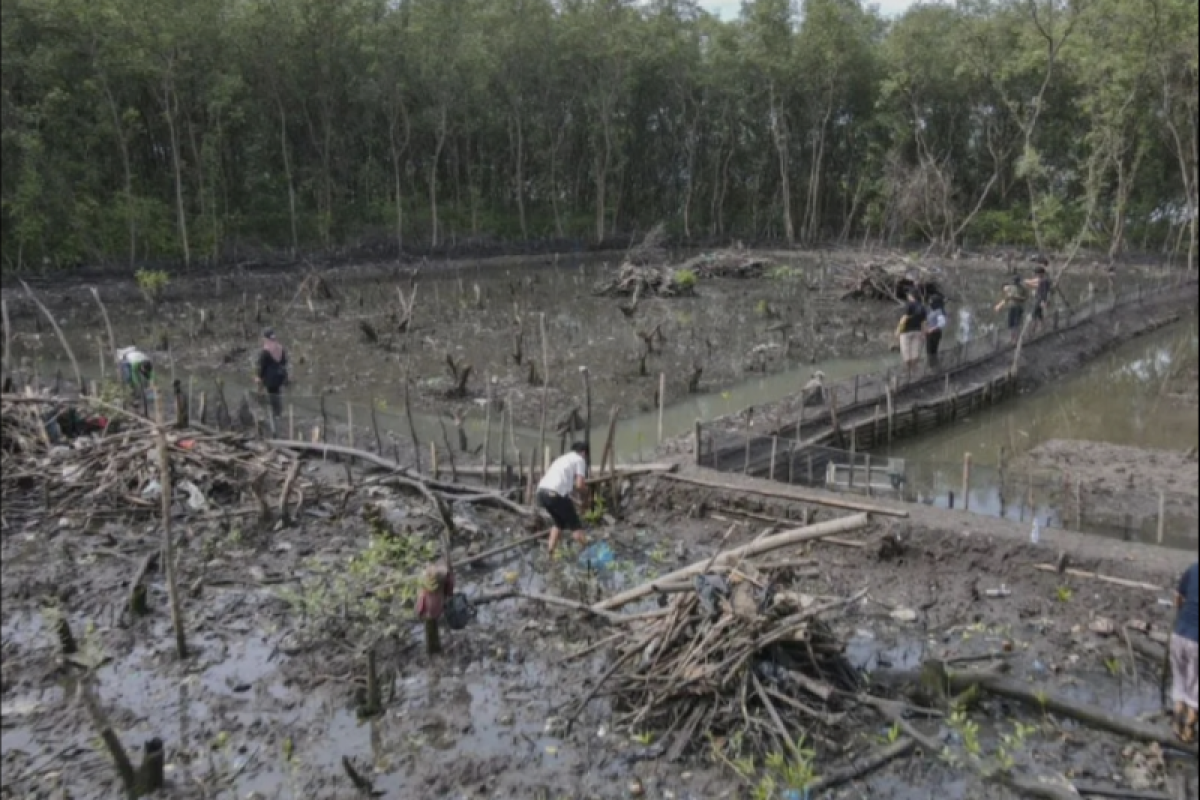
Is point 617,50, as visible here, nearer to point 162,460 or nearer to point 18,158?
point 18,158

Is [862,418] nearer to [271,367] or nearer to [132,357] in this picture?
[271,367]

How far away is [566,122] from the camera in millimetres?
47750

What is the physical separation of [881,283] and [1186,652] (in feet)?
83.0

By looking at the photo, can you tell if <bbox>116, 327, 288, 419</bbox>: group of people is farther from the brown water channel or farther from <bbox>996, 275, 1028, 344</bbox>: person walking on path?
<bbox>996, 275, 1028, 344</bbox>: person walking on path

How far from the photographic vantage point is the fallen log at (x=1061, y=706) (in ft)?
22.6

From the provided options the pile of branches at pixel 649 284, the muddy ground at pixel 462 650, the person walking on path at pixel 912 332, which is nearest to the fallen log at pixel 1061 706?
the muddy ground at pixel 462 650

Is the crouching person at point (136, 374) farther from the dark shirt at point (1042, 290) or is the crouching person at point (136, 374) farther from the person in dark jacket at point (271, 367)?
the dark shirt at point (1042, 290)

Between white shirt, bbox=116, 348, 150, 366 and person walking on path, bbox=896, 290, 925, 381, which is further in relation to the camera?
person walking on path, bbox=896, 290, 925, 381

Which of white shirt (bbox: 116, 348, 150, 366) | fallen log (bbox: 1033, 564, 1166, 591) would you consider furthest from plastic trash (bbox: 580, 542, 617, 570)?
white shirt (bbox: 116, 348, 150, 366)

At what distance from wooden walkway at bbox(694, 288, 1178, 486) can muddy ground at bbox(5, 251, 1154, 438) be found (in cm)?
405

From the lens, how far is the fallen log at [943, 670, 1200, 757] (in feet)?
22.6

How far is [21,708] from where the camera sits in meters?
8.03

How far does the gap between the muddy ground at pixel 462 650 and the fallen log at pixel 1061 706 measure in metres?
0.10

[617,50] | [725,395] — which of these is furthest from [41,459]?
[617,50]
